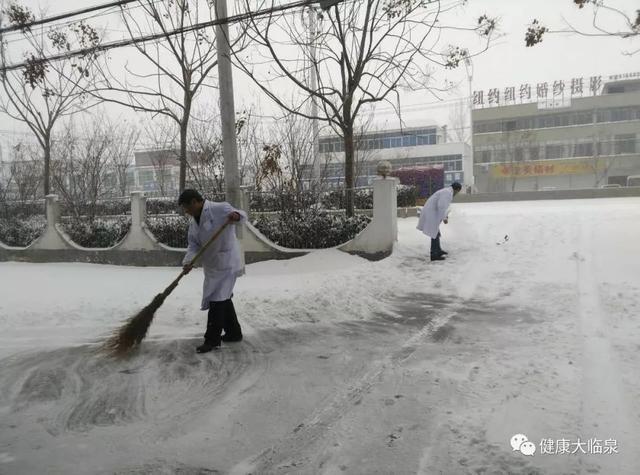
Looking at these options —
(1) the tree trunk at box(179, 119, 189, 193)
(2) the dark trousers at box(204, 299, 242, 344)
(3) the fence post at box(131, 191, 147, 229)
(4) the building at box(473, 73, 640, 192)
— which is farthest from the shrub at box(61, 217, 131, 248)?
(4) the building at box(473, 73, 640, 192)

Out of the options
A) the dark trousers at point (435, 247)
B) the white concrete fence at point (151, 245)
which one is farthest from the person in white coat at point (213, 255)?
the dark trousers at point (435, 247)

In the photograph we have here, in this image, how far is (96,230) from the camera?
1104 cm

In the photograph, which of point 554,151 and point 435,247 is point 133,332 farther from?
point 554,151

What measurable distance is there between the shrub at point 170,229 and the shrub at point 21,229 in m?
3.69

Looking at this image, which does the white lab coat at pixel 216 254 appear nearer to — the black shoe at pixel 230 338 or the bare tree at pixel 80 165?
the black shoe at pixel 230 338

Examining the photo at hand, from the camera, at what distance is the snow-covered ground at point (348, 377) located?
2.77 metres

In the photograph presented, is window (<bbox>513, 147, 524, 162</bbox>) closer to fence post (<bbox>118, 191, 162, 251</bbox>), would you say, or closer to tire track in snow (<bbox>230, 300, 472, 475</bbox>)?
fence post (<bbox>118, 191, 162, 251</bbox>)

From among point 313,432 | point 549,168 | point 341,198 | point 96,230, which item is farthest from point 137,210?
point 549,168

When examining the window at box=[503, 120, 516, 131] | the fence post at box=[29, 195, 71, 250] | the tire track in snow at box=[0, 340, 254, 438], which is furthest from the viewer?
the window at box=[503, 120, 516, 131]

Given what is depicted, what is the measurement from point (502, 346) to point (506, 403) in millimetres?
1187

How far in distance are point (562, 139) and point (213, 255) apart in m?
46.9

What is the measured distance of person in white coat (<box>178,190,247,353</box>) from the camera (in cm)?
454

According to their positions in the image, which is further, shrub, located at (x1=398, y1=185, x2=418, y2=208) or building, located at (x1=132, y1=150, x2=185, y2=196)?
building, located at (x1=132, y1=150, x2=185, y2=196)

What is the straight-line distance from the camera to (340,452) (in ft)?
9.12
